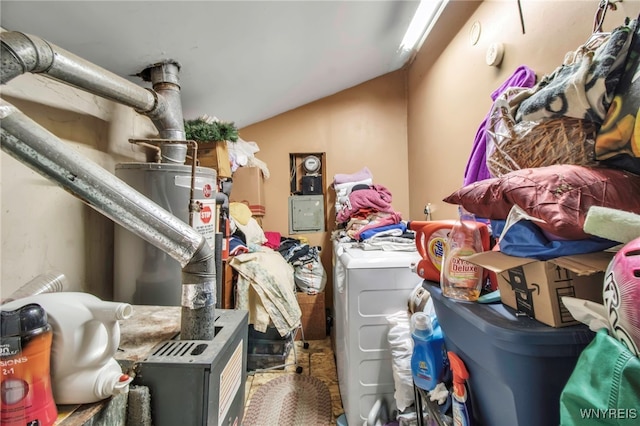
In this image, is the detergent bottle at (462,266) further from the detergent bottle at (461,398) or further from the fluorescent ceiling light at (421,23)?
the fluorescent ceiling light at (421,23)

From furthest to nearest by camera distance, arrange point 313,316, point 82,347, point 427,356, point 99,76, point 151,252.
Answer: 1. point 313,316
2. point 151,252
3. point 99,76
4. point 427,356
5. point 82,347

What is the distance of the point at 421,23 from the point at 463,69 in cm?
64

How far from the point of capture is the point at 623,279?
40 centimetres

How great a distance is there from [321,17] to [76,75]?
127cm

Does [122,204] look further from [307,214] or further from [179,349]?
[307,214]

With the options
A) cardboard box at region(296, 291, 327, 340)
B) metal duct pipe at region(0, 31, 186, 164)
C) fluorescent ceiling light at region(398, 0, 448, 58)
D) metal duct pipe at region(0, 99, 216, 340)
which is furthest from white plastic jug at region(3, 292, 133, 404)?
fluorescent ceiling light at region(398, 0, 448, 58)

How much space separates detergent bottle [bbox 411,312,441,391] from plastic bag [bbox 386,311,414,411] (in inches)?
11.2

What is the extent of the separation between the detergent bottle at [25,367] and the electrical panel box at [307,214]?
2.64m

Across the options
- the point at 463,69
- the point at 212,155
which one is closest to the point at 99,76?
the point at 212,155

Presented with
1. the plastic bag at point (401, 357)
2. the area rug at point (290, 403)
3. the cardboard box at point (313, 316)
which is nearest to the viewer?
the plastic bag at point (401, 357)

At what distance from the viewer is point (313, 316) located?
2.69 m

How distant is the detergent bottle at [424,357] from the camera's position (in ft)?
3.01

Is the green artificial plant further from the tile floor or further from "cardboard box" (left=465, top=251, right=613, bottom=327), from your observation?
"cardboard box" (left=465, top=251, right=613, bottom=327)

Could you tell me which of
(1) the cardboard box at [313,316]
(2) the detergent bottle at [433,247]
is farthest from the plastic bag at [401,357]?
(1) the cardboard box at [313,316]
